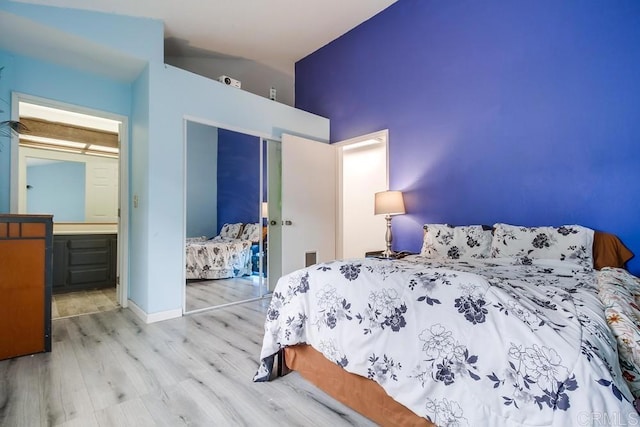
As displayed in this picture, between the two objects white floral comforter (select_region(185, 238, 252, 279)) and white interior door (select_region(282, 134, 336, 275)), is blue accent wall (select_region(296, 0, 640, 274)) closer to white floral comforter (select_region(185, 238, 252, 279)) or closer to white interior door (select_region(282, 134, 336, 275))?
white interior door (select_region(282, 134, 336, 275))

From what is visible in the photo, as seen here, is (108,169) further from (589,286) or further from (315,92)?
(589,286)

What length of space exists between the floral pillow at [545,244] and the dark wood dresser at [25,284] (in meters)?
3.35

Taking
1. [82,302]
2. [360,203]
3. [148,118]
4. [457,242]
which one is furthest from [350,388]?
[360,203]

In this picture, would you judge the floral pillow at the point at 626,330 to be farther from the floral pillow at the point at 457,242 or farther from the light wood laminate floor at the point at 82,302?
the light wood laminate floor at the point at 82,302

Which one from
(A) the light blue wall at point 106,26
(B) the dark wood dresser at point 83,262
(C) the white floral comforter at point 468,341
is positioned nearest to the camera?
(C) the white floral comforter at point 468,341

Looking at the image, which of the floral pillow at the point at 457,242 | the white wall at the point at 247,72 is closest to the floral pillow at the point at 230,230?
the floral pillow at the point at 457,242

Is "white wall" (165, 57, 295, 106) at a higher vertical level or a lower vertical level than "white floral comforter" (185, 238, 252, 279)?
higher

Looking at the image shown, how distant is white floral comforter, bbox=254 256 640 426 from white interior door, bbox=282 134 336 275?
2.10 m

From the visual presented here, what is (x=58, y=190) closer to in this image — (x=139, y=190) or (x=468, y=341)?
(x=139, y=190)

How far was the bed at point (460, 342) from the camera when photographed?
89 cm

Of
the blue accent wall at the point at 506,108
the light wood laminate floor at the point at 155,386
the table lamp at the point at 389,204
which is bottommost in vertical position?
the light wood laminate floor at the point at 155,386

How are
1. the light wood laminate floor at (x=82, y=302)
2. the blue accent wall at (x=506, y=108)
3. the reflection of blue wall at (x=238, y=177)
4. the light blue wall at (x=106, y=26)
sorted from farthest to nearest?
1. the reflection of blue wall at (x=238, y=177)
2. the light wood laminate floor at (x=82, y=302)
3. the light blue wall at (x=106, y=26)
4. the blue accent wall at (x=506, y=108)

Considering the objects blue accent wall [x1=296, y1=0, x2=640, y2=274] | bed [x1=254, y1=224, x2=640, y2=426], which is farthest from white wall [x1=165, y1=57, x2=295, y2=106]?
bed [x1=254, y1=224, x2=640, y2=426]

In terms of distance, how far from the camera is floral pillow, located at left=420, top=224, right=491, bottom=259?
259 centimetres
